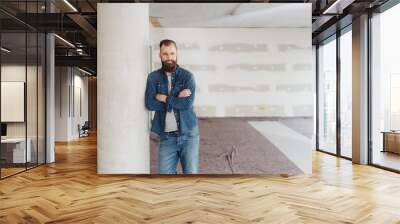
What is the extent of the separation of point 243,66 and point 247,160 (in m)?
1.57

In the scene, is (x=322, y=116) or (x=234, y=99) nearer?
(x=234, y=99)

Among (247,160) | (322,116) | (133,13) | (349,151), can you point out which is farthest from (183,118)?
(322,116)

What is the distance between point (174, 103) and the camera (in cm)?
608

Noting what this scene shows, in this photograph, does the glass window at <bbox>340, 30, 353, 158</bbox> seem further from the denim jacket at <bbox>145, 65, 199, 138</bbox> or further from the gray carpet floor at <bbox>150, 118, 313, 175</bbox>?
the denim jacket at <bbox>145, 65, 199, 138</bbox>

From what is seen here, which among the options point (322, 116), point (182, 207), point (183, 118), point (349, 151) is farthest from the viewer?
point (322, 116)

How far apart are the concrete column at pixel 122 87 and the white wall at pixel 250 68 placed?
2.31 ft

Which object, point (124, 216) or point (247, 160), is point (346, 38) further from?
point (124, 216)

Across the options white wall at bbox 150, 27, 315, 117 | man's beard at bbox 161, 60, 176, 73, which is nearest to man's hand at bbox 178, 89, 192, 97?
white wall at bbox 150, 27, 315, 117

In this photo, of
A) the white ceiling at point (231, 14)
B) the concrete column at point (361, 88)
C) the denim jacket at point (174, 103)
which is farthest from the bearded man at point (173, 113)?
the concrete column at point (361, 88)

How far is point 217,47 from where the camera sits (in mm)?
6273

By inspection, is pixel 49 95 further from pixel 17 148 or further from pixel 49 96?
pixel 17 148

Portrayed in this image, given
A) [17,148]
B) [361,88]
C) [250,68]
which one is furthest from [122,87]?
[361,88]

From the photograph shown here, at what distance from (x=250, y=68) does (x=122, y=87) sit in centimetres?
215

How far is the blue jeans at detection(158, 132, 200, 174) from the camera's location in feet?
20.1
